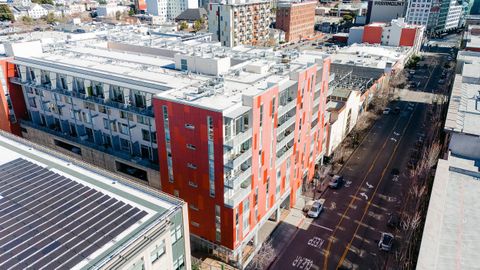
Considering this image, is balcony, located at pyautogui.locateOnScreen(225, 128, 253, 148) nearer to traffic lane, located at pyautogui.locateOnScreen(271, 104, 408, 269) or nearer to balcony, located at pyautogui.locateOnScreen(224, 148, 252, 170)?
balcony, located at pyautogui.locateOnScreen(224, 148, 252, 170)

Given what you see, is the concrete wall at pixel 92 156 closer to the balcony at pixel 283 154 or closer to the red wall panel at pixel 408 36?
the balcony at pixel 283 154

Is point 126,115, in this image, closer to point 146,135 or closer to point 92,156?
point 146,135

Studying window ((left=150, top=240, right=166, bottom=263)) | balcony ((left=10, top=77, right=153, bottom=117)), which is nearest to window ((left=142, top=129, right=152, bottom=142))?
balcony ((left=10, top=77, right=153, bottom=117))

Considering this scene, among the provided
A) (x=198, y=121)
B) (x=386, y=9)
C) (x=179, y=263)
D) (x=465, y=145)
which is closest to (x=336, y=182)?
(x=465, y=145)

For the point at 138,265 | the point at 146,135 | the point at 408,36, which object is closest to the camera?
the point at 138,265

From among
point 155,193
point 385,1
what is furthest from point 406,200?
point 385,1

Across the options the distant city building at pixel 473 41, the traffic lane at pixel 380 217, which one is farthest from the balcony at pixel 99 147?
the distant city building at pixel 473 41

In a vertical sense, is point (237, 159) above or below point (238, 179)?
above

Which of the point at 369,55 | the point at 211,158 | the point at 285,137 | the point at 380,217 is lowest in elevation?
the point at 380,217
